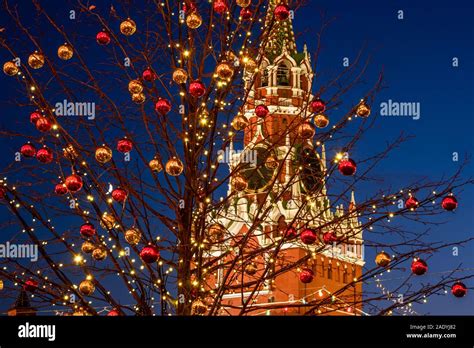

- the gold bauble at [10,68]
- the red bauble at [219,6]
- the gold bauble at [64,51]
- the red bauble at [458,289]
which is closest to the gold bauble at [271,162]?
the red bauble at [219,6]

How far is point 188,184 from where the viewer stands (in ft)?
27.2

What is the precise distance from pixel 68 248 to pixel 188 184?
143 cm

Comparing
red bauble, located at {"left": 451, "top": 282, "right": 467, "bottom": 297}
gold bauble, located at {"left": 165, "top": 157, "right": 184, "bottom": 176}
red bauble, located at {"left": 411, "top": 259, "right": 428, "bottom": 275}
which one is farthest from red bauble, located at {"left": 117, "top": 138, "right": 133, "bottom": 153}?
red bauble, located at {"left": 451, "top": 282, "right": 467, "bottom": 297}

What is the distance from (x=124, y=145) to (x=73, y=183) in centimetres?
80

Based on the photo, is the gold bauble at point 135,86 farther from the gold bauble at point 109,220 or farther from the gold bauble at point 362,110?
the gold bauble at point 362,110

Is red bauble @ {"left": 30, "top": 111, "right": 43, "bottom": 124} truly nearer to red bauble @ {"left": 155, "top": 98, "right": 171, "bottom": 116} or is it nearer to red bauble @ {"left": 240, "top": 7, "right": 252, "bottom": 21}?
red bauble @ {"left": 155, "top": 98, "right": 171, "bottom": 116}

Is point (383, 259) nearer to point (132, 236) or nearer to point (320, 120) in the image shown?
point (320, 120)

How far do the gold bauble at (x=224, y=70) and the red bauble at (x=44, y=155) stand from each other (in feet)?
6.70

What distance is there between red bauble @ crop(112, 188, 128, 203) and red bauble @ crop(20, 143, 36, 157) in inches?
46.0

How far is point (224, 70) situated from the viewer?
8258mm

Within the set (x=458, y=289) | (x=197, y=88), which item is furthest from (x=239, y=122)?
(x=458, y=289)

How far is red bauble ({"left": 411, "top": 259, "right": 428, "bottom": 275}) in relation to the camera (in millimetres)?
8289
